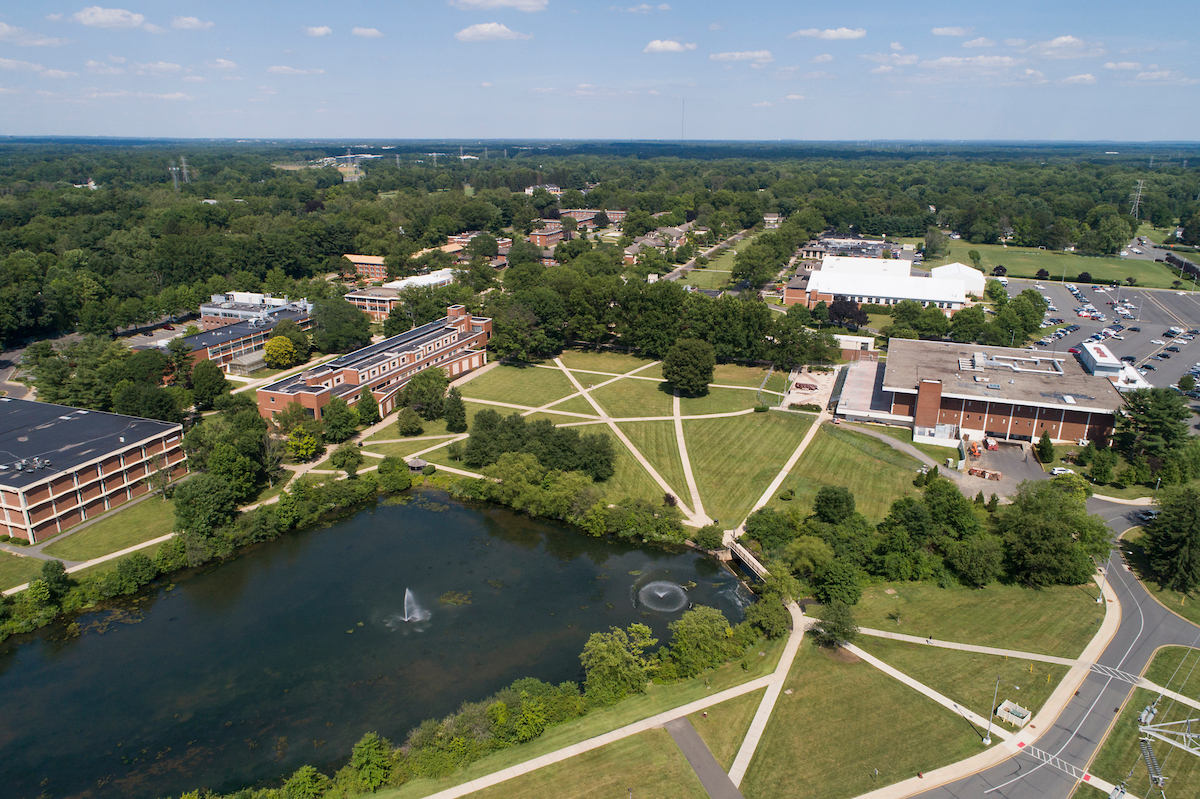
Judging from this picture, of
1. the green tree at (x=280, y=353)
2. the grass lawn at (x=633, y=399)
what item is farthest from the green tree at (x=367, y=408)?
the grass lawn at (x=633, y=399)

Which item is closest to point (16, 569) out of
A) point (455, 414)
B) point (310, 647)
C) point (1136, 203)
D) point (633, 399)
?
point (310, 647)

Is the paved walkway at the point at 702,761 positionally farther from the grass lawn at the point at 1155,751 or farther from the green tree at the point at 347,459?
the green tree at the point at 347,459

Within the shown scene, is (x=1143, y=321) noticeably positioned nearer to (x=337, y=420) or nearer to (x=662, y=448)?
(x=662, y=448)

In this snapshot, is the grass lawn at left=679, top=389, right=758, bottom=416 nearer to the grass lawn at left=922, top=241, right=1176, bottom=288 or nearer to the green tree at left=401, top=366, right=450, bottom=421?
the green tree at left=401, top=366, right=450, bottom=421

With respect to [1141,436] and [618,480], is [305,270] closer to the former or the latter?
[618,480]

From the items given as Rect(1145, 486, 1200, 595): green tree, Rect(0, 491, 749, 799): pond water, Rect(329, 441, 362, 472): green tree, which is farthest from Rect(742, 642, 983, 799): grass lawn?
Rect(329, 441, 362, 472): green tree

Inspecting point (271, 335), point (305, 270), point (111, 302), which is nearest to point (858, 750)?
point (271, 335)

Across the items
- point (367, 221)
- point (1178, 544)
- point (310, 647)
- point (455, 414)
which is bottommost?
point (310, 647)
